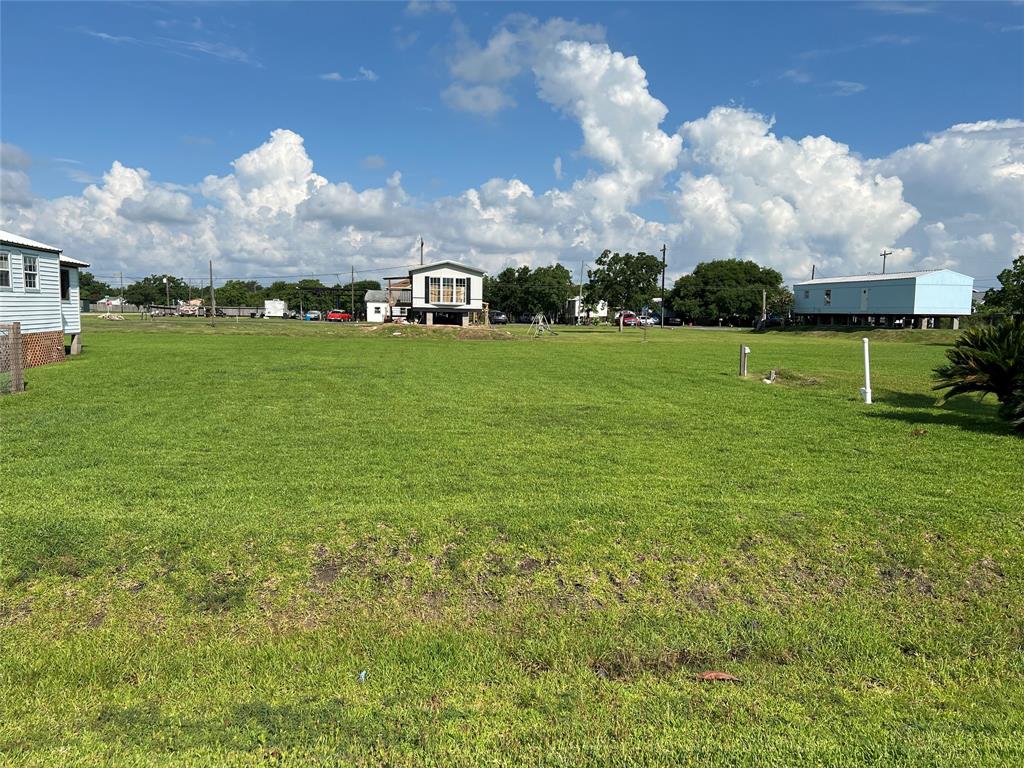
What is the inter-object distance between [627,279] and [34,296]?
71027 millimetres

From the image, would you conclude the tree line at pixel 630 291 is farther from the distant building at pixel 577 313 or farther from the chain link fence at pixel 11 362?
the chain link fence at pixel 11 362

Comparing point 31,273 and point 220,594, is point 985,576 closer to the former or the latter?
point 220,594

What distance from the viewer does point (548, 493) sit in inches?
283

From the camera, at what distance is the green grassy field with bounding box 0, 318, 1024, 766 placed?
355cm

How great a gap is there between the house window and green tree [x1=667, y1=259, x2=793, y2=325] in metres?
93.5

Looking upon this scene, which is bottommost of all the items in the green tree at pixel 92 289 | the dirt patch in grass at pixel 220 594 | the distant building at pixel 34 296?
the dirt patch in grass at pixel 220 594

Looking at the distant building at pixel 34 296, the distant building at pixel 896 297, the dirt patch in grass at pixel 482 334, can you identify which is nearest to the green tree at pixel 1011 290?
the distant building at pixel 896 297

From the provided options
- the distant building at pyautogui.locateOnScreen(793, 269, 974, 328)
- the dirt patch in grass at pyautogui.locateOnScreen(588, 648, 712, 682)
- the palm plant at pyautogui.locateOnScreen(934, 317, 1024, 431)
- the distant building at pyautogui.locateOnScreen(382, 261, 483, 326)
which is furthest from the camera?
the distant building at pyautogui.locateOnScreen(382, 261, 483, 326)

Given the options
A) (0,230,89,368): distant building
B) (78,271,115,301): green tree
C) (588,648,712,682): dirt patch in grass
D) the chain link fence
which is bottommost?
(588,648,712,682): dirt patch in grass

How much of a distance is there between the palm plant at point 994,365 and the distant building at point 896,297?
50.6 metres

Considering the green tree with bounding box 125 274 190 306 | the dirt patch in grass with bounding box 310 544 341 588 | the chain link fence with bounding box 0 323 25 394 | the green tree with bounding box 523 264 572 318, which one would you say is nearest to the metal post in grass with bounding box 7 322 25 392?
the chain link fence with bounding box 0 323 25 394

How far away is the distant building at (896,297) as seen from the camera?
186 ft

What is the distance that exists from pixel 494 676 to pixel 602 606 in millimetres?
1157

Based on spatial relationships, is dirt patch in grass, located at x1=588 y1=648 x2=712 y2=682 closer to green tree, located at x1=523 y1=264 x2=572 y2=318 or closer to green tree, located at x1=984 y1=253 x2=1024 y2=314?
green tree, located at x1=984 y1=253 x2=1024 y2=314
